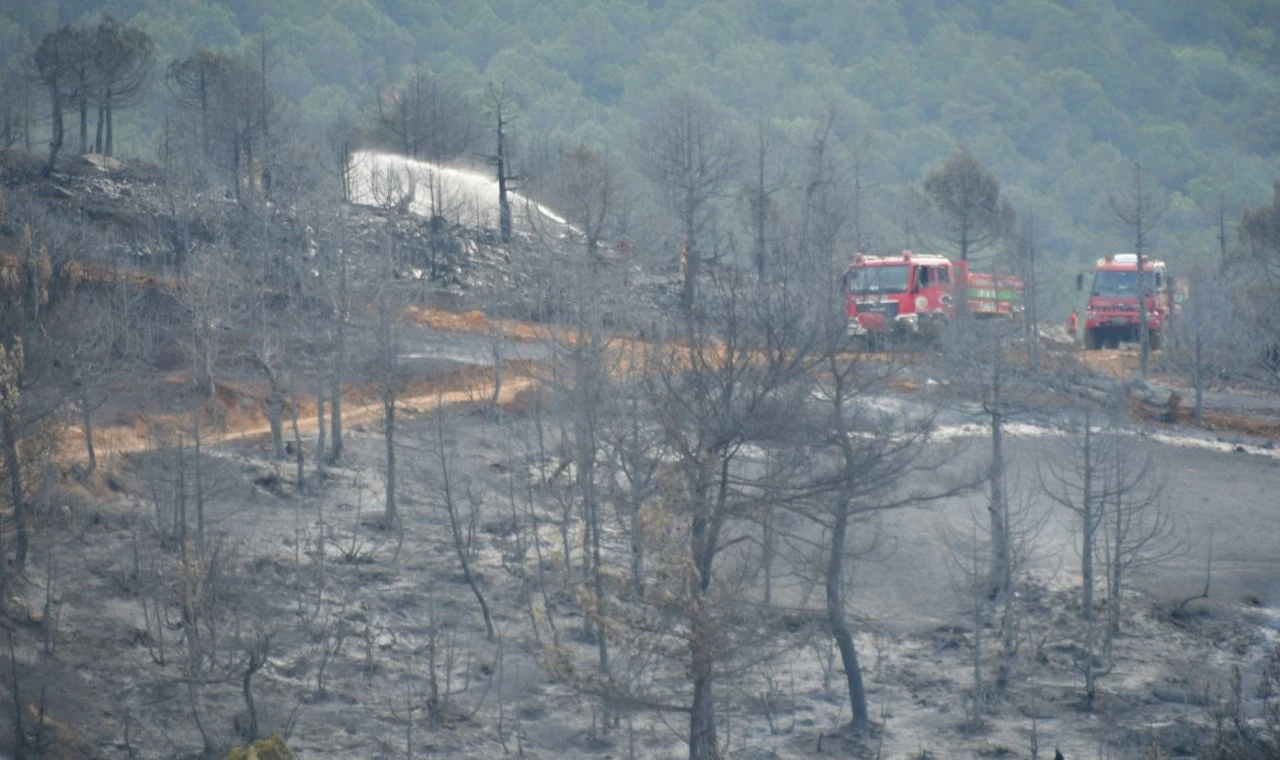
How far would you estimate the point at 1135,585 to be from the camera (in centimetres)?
2459

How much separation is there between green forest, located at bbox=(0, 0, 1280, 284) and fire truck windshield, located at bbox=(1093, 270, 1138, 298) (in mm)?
38901

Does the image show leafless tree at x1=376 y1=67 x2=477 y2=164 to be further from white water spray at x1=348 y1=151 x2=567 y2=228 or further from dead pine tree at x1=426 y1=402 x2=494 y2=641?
dead pine tree at x1=426 y1=402 x2=494 y2=641

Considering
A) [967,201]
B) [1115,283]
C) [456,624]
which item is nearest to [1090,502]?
[456,624]

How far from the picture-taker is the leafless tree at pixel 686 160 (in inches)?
1895

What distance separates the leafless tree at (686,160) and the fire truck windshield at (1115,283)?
13.3 metres

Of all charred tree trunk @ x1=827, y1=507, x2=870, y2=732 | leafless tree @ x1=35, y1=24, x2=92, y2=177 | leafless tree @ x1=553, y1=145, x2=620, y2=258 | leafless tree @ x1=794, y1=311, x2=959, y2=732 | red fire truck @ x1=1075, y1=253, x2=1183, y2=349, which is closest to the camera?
leafless tree @ x1=794, y1=311, x2=959, y2=732

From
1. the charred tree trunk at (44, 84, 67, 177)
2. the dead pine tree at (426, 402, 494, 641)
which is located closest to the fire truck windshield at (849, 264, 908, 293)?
the dead pine tree at (426, 402, 494, 641)

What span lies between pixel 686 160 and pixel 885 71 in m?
113

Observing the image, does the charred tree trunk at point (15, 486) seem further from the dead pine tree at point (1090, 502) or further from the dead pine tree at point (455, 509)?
the dead pine tree at point (1090, 502)

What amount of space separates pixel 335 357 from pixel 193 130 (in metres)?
32.5

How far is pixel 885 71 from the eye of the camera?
156m

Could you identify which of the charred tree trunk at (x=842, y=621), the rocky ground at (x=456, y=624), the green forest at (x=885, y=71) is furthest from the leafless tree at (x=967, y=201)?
the green forest at (x=885, y=71)

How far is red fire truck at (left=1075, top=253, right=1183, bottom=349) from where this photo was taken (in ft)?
A: 151

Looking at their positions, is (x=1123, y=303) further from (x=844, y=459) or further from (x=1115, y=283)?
(x=844, y=459)
